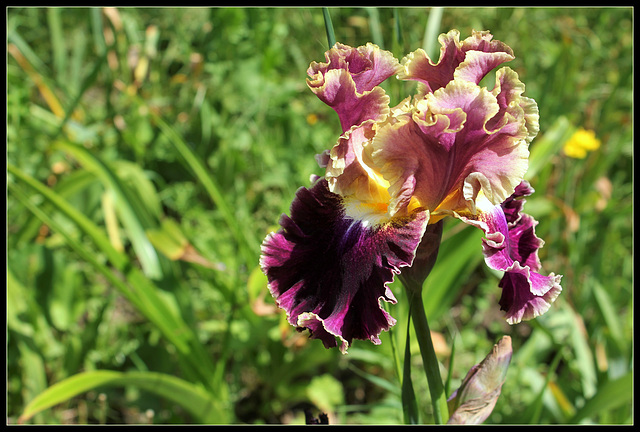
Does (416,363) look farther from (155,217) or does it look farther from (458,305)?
(155,217)

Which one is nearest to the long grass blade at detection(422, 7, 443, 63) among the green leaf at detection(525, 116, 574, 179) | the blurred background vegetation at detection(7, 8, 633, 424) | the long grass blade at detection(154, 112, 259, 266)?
the blurred background vegetation at detection(7, 8, 633, 424)

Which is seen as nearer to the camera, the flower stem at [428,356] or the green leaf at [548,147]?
the flower stem at [428,356]

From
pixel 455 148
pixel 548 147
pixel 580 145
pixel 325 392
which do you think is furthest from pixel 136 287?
pixel 580 145

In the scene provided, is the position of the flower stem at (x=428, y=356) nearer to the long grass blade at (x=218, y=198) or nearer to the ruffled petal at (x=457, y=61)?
the ruffled petal at (x=457, y=61)

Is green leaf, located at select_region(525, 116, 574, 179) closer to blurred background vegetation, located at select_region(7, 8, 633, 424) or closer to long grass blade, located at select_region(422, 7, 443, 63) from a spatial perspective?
blurred background vegetation, located at select_region(7, 8, 633, 424)

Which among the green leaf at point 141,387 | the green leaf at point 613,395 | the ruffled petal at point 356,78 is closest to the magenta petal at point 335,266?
the ruffled petal at point 356,78

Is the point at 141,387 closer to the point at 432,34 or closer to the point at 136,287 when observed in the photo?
the point at 136,287
